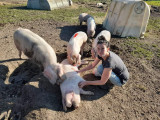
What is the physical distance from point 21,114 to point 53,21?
7.46 meters

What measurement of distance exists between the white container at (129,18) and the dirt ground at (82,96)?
8.69 ft

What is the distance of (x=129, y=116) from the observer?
3.94 metres

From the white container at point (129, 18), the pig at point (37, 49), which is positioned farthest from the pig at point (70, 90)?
the white container at point (129, 18)

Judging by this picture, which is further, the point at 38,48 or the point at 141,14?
the point at 141,14

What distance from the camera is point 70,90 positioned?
3930mm

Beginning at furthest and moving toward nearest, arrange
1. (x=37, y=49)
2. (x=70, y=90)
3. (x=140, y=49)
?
(x=140, y=49), (x=37, y=49), (x=70, y=90)

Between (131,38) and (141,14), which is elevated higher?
(141,14)

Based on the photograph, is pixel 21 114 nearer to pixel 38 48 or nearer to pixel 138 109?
pixel 38 48

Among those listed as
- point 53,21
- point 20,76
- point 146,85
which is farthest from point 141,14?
point 20,76

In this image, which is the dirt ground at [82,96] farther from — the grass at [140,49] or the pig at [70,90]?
the grass at [140,49]

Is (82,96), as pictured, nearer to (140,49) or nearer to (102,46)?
(102,46)

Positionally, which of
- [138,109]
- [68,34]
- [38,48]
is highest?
[38,48]

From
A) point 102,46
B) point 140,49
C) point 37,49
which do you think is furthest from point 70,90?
point 140,49

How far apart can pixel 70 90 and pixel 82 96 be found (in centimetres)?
54
